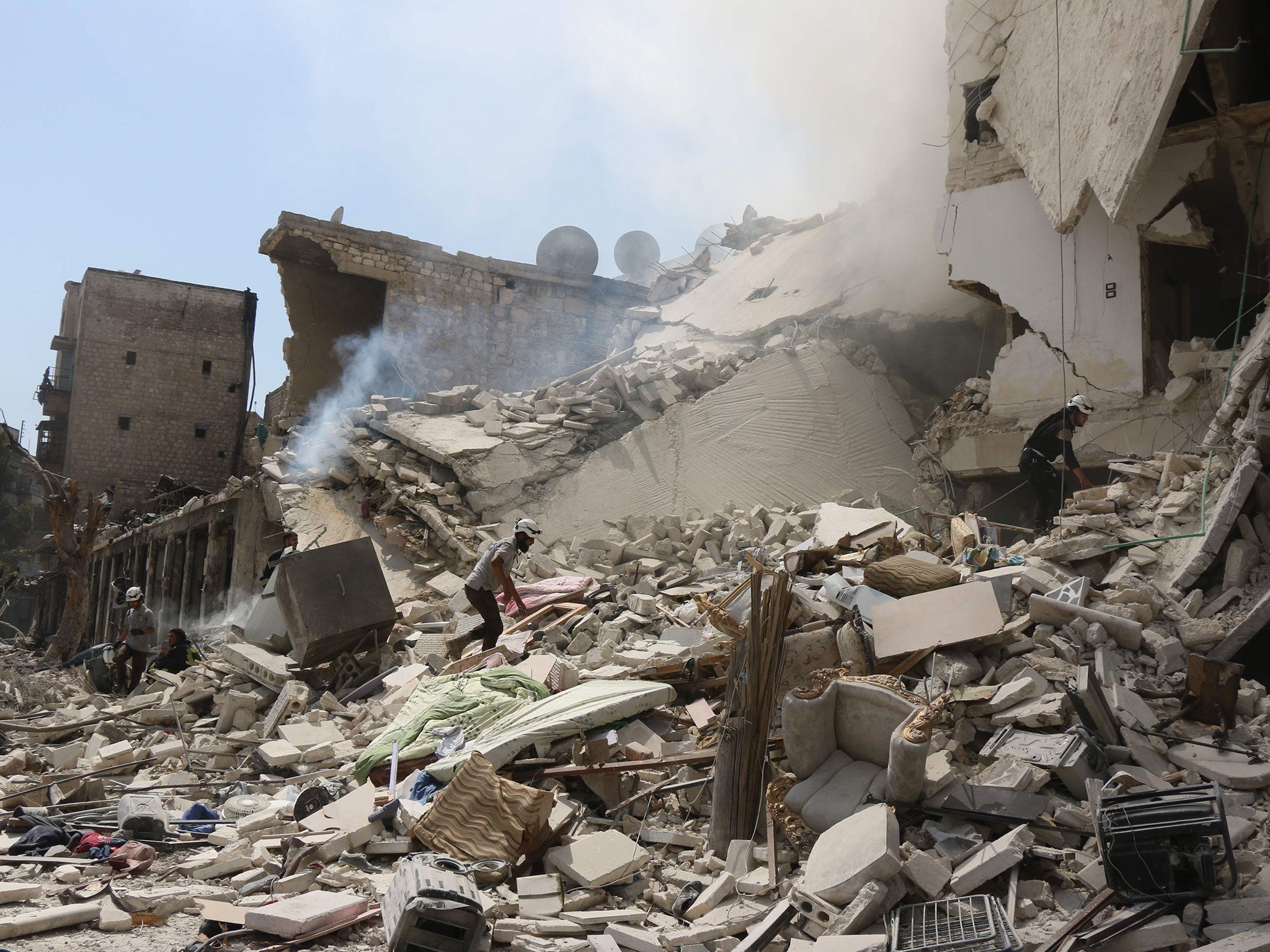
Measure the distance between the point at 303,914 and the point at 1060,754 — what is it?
3.59m

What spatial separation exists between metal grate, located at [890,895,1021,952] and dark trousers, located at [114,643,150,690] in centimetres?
1000

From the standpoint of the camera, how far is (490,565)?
324 inches

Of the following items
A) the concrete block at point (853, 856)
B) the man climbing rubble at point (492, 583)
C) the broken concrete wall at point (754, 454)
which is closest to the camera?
the concrete block at point (853, 856)

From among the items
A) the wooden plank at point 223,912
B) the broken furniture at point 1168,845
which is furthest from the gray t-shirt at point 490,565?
the broken furniture at point 1168,845

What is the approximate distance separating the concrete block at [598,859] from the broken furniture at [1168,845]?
7.04 ft

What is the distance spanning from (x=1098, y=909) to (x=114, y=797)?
6224 millimetres

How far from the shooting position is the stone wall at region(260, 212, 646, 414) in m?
→ 16.2

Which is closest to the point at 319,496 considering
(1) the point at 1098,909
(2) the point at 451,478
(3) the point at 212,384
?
(2) the point at 451,478

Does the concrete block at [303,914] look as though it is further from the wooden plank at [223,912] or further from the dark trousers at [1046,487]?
the dark trousers at [1046,487]

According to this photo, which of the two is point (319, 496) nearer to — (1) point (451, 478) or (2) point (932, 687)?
(1) point (451, 478)

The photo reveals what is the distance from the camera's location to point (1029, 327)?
10477 mm

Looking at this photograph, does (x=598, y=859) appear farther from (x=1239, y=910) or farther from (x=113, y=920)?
(x=1239, y=910)

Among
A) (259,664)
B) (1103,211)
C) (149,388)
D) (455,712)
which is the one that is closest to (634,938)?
(455,712)

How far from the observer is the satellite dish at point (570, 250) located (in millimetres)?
19344
